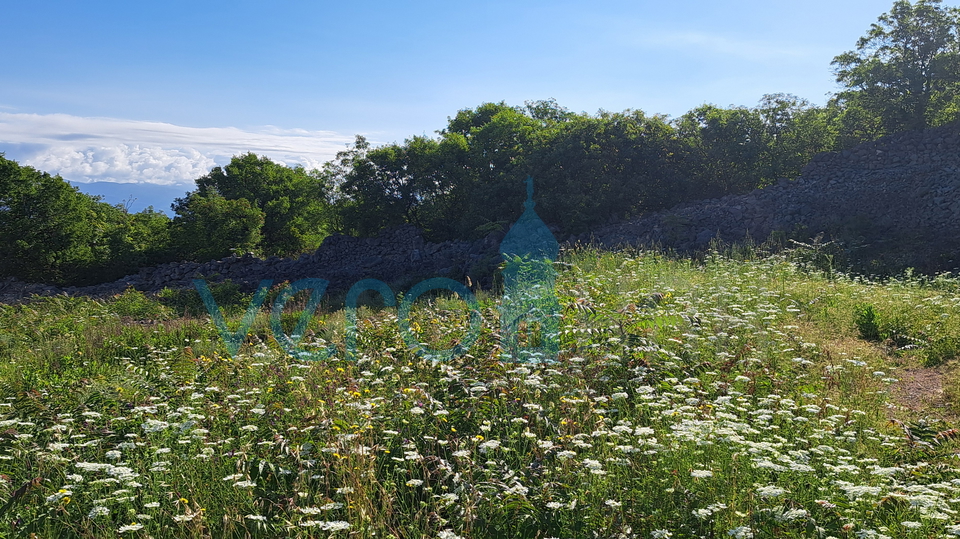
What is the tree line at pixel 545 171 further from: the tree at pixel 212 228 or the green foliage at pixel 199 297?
the green foliage at pixel 199 297

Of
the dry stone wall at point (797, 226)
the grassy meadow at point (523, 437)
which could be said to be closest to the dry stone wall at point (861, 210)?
the dry stone wall at point (797, 226)

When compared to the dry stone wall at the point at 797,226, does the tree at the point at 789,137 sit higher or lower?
higher

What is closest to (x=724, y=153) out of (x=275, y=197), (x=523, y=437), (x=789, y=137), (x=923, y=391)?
(x=789, y=137)

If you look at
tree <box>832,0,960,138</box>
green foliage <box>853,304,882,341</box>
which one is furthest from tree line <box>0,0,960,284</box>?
green foliage <box>853,304,882,341</box>

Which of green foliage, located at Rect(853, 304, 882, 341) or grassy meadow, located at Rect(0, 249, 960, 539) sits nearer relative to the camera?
grassy meadow, located at Rect(0, 249, 960, 539)

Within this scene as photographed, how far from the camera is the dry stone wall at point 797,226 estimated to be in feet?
43.7

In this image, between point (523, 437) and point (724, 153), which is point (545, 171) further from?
point (523, 437)

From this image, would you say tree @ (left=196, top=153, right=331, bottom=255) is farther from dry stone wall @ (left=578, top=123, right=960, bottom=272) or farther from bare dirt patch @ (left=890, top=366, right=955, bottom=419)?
bare dirt patch @ (left=890, top=366, right=955, bottom=419)

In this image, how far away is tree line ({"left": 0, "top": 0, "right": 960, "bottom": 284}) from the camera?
670 inches

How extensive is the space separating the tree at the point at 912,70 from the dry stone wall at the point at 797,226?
116 centimetres

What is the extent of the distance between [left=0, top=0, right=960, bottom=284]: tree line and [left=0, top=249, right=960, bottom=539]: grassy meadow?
11290 mm

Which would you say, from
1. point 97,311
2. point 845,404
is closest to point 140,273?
point 97,311

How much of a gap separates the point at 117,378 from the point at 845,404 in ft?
19.9

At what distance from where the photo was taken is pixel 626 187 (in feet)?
58.3
